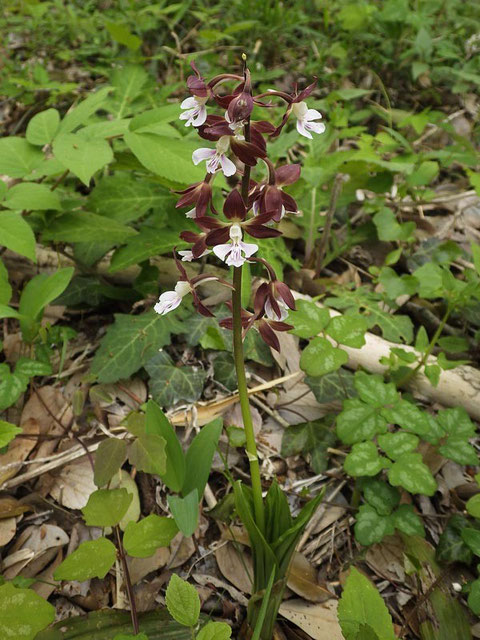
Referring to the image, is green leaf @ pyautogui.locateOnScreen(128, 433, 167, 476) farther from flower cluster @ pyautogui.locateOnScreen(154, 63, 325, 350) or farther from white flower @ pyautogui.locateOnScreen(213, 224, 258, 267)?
white flower @ pyautogui.locateOnScreen(213, 224, 258, 267)

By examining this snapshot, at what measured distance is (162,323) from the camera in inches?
89.0

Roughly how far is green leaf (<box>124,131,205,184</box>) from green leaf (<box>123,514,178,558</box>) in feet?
3.97

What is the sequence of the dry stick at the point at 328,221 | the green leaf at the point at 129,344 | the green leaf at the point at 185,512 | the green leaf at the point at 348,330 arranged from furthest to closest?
the dry stick at the point at 328,221 → the green leaf at the point at 129,344 → the green leaf at the point at 348,330 → the green leaf at the point at 185,512

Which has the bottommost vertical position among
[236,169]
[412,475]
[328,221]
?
[412,475]

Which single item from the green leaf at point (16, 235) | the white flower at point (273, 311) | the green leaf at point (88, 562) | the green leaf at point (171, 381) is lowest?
the green leaf at point (171, 381)

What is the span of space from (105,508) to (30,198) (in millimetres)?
1268

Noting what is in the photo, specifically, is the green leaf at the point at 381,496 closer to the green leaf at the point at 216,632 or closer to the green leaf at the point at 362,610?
the green leaf at the point at 362,610

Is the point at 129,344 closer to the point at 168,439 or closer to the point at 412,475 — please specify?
the point at 168,439

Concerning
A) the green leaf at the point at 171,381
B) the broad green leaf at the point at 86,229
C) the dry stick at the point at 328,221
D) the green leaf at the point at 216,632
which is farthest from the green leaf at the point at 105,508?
the dry stick at the point at 328,221

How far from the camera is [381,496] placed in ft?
5.86

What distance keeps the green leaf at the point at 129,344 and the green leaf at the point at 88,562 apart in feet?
2.54

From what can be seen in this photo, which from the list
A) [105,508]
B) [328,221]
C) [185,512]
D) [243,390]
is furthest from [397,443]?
[328,221]

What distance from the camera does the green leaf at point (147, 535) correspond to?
1.48m

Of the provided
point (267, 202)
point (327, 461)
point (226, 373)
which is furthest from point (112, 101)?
point (327, 461)
